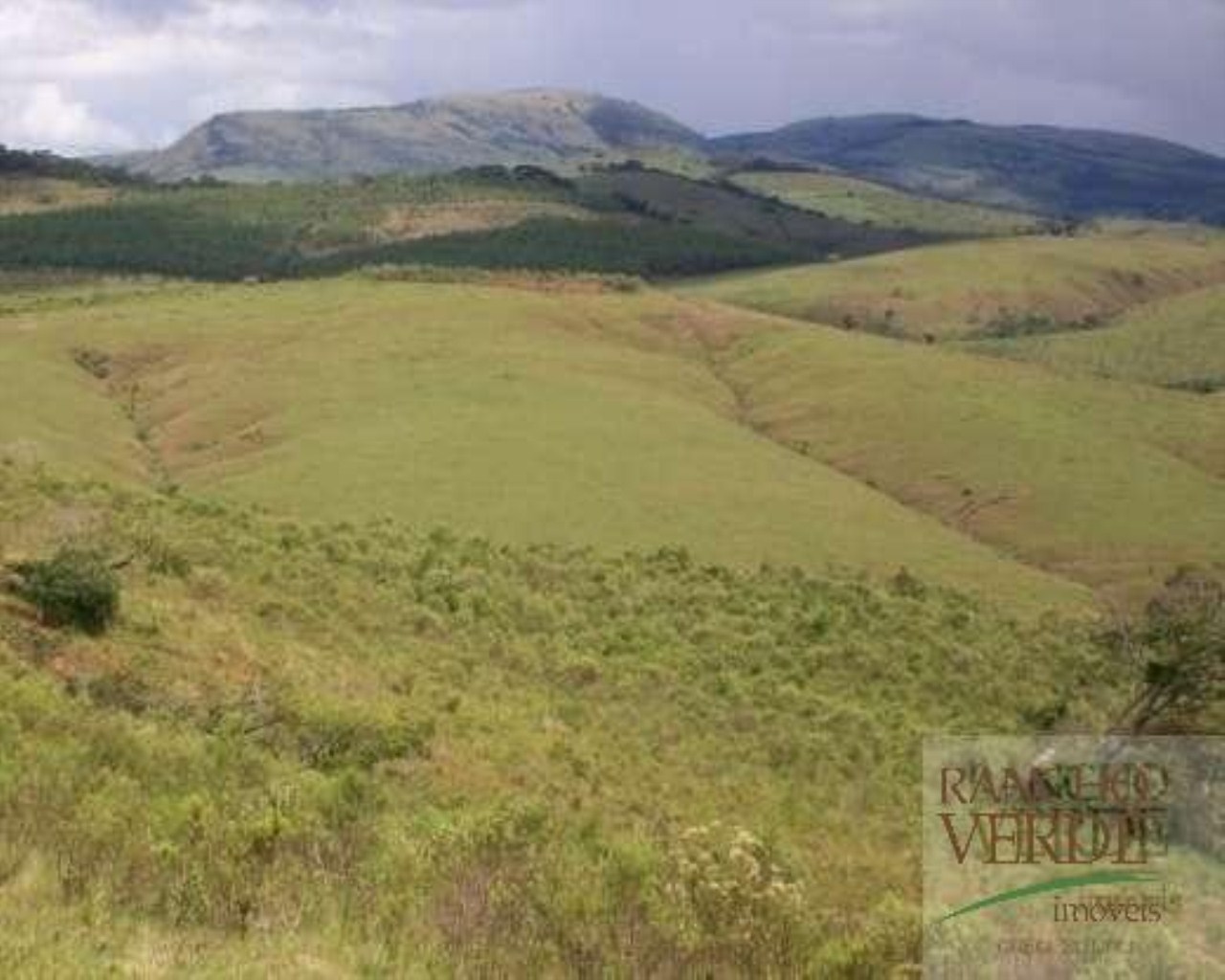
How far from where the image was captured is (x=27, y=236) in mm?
147500

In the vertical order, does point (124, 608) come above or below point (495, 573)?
above

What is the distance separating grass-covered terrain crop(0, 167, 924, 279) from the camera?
144500 mm

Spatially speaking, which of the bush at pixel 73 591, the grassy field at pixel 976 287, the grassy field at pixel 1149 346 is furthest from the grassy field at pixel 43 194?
the bush at pixel 73 591

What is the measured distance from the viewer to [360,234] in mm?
167125

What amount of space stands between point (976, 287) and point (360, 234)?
6854 cm

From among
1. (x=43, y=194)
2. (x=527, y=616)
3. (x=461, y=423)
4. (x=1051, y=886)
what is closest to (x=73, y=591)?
(x=527, y=616)

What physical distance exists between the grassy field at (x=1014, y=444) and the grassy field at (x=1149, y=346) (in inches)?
1504

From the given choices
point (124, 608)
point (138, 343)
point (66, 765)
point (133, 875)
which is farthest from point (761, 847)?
point (138, 343)

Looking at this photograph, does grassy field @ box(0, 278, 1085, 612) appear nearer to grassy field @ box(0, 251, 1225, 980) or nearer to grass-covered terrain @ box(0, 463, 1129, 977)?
grassy field @ box(0, 251, 1225, 980)

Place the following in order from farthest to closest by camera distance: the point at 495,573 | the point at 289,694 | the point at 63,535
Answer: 1. the point at 495,573
2. the point at 63,535
3. the point at 289,694

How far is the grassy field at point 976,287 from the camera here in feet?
463

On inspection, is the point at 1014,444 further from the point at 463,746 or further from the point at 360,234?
the point at 360,234

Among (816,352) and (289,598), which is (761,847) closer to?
(289,598)

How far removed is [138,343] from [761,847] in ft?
213
